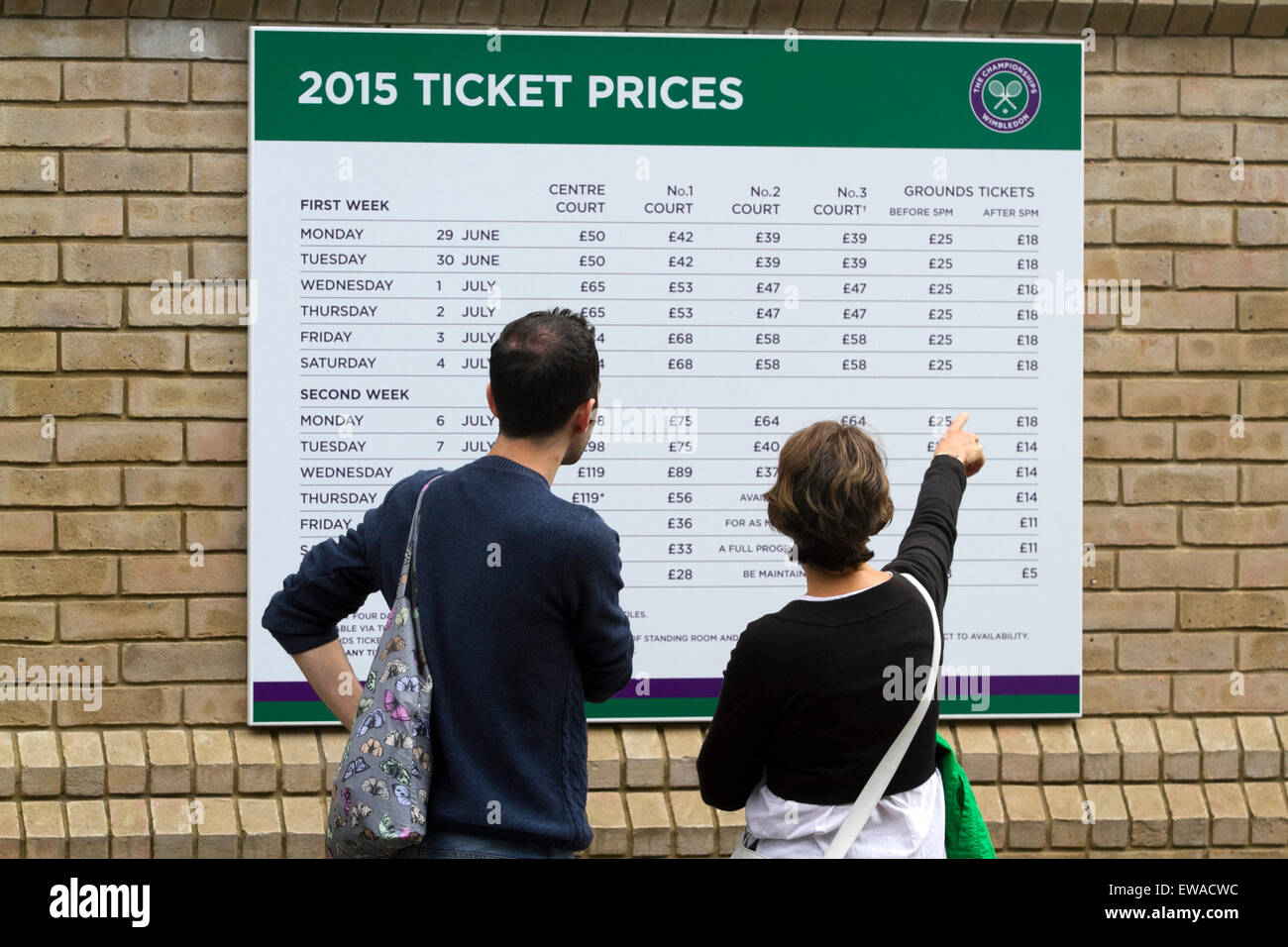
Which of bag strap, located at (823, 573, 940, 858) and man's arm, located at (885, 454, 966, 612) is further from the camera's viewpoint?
man's arm, located at (885, 454, 966, 612)

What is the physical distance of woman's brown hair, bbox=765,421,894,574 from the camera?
2334 millimetres

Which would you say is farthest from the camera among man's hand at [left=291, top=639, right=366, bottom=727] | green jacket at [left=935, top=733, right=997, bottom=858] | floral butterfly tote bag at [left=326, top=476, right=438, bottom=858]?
man's hand at [left=291, top=639, right=366, bottom=727]

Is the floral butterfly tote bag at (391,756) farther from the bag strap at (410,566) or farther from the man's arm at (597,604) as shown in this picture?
the man's arm at (597,604)

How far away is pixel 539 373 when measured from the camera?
2.36m

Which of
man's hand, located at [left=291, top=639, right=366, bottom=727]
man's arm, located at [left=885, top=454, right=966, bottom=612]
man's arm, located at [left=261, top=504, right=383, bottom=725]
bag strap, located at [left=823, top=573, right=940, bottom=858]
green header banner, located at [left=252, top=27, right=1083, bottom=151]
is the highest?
green header banner, located at [left=252, top=27, right=1083, bottom=151]

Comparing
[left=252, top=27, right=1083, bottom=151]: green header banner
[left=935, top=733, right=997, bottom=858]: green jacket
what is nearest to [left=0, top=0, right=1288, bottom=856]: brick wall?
[left=252, top=27, right=1083, bottom=151]: green header banner

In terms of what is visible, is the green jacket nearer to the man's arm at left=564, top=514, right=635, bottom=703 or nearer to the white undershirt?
the white undershirt

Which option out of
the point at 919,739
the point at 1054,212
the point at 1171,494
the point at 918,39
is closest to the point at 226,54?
the point at 918,39

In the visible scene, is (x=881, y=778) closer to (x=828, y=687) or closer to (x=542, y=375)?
(x=828, y=687)

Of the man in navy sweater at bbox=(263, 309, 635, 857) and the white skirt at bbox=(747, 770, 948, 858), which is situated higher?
the man in navy sweater at bbox=(263, 309, 635, 857)

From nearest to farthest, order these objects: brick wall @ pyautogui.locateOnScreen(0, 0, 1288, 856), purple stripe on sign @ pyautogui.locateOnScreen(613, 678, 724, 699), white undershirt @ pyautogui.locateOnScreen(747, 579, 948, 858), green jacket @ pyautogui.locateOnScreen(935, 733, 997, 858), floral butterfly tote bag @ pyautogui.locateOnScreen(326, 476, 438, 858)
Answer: floral butterfly tote bag @ pyautogui.locateOnScreen(326, 476, 438, 858) < white undershirt @ pyautogui.locateOnScreen(747, 579, 948, 858) < green jacket @ pyautogui.locateOnScreen(935, 733, 997, 858) < brick wall @ pyautogui.locateOnScreen(0, 0, 1288, 856) < purple stripe on sign @ pyautogui.locateOnScreen(613, 678, 724, 699)

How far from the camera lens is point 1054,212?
4426 millimetres

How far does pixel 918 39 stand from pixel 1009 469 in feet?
4.93

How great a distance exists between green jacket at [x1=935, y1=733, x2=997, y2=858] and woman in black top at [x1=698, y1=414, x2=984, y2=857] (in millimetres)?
70
